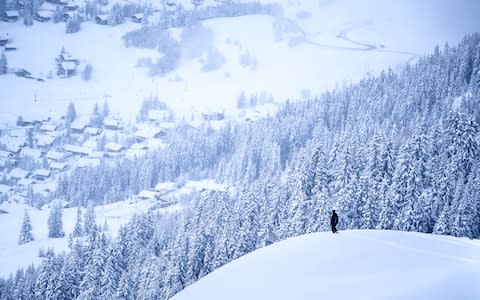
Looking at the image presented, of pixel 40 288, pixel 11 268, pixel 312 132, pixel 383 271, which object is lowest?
pixel 11 268

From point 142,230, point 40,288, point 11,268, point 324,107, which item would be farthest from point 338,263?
point 324,107

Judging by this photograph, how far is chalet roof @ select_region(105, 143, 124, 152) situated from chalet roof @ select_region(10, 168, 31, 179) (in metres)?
32.3

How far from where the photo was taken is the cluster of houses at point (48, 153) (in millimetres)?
158750

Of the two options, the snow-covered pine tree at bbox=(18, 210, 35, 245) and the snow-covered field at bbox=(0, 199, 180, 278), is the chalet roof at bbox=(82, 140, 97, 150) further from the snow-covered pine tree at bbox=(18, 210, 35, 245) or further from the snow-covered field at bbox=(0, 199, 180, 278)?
the snow-covered pine tree at bbox=(18, 210, 35, 245)

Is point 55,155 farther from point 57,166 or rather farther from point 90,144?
point 90,144

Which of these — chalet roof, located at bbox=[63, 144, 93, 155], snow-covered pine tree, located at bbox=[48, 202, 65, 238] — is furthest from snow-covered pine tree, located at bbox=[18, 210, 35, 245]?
chalet roof, located at bbox=[63, 144, 93, 155]

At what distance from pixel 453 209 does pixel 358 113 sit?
288 ft

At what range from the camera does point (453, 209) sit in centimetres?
4350

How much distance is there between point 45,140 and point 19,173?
30.6 meters

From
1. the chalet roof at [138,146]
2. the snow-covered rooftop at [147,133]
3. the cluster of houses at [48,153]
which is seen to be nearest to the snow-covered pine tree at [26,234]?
the cluster of houses at [48,153]

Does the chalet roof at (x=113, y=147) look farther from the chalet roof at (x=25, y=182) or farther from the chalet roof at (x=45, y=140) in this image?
the chalet roof at (x=25, y=182)

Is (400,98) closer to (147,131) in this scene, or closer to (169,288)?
(169,288)

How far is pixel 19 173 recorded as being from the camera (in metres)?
167

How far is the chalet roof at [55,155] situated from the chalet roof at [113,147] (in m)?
18.2
